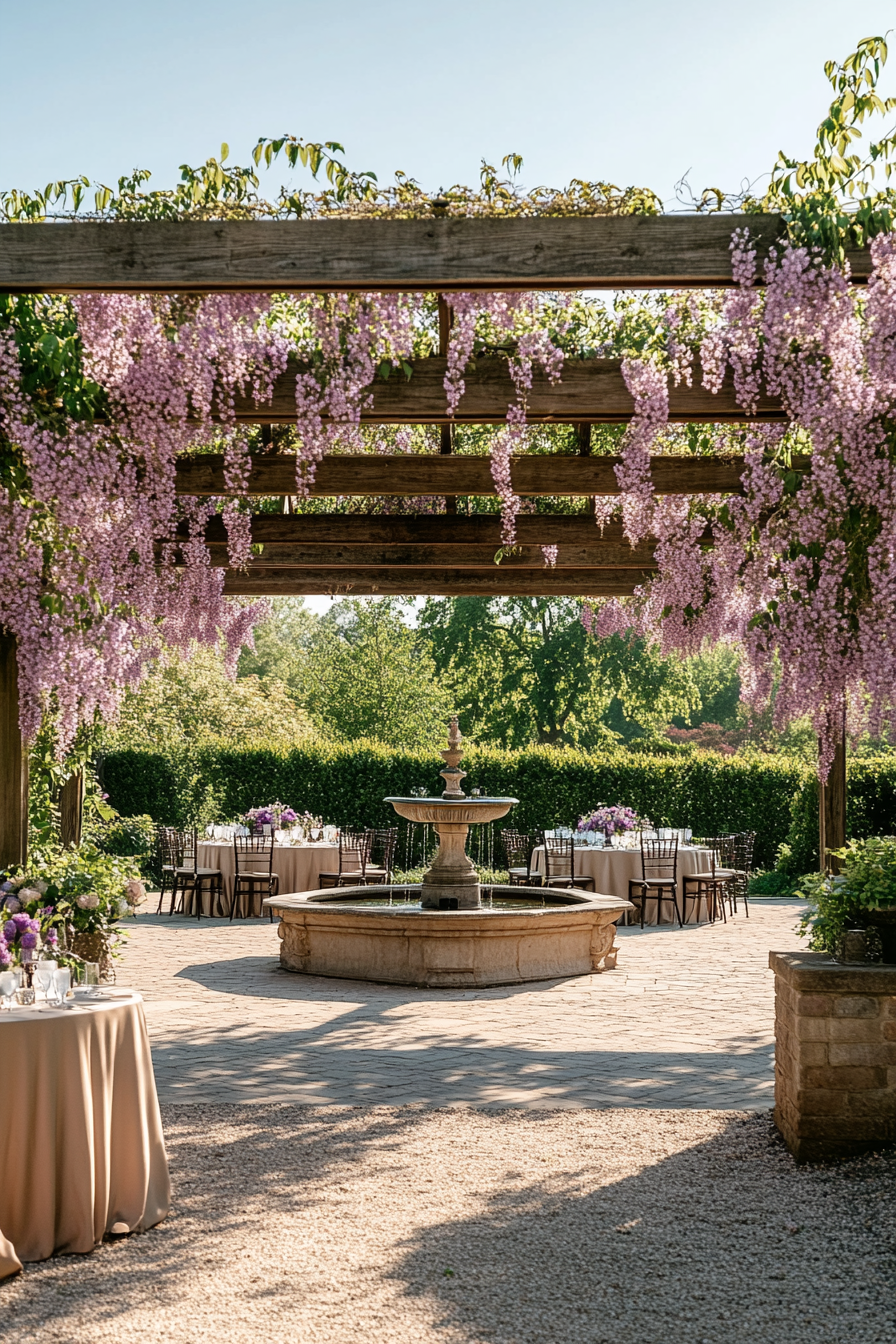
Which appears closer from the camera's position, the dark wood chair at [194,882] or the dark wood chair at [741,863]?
the dark wood chair at [194,882]

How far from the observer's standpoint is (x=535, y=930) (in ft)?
29.2

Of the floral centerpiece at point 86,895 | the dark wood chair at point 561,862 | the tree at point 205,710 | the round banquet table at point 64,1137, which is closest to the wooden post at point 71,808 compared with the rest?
the floral centerpiece at point 86,895

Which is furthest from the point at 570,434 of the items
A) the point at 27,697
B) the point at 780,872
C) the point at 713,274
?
the point at 780,872

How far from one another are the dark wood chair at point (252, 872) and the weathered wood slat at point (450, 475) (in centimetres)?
734

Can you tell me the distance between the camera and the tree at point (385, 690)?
25250 mm

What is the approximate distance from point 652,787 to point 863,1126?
12.4m

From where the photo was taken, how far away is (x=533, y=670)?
26.5m

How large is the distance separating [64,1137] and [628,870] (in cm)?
987

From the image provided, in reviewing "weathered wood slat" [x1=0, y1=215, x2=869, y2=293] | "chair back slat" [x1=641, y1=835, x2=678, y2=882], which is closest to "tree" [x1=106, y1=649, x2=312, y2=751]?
"chair back slat" [x1=641, y1=835, x2=678, y2=882]

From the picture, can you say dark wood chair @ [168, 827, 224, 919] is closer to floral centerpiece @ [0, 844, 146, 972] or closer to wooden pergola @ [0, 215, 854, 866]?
floral centerpiece @ [0, 844, 146, 972]

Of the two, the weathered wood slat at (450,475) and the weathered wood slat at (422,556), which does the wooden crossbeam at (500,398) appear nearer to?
the weathered wood slat at (450,475)

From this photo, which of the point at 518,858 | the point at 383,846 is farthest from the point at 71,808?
the point at 383,846

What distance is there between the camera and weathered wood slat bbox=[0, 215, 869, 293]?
390 cm

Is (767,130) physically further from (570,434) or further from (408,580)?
(408,580)
